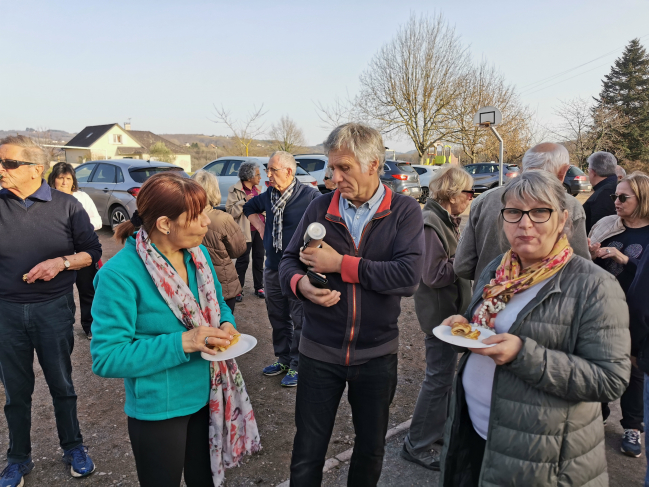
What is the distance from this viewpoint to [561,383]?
1518 millimetres

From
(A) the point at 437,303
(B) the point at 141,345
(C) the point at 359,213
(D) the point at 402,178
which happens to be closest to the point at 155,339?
(B) the point at 141,345

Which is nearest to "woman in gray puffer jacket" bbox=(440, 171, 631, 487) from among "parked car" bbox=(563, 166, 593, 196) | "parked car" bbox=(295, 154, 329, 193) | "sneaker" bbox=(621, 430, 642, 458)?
"sneaker" bbox=(621, 430, 642, 458)

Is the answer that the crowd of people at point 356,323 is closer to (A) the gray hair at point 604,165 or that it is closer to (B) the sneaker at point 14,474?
(B) the sneaker at point 14,474

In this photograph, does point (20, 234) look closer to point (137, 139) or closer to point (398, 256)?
point (398, 256)

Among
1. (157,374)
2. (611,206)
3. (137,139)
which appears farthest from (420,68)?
(137,139)

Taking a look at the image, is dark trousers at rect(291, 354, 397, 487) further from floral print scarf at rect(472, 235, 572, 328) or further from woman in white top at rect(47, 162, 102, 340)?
woman in white top at rect(47, 162, 102, 340)

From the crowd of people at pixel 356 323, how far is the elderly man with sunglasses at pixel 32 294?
1cm

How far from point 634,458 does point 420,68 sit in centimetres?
2468

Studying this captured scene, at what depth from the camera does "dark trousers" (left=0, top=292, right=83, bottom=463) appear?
269 centimetres

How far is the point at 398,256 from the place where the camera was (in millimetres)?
2041

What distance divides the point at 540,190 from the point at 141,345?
1.72 meters

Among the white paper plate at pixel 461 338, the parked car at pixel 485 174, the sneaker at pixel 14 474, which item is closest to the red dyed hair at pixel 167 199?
the white paper plate at pixel 461 338

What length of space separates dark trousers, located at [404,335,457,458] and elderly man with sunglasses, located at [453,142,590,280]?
0.59m

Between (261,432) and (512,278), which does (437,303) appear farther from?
(261,432)
